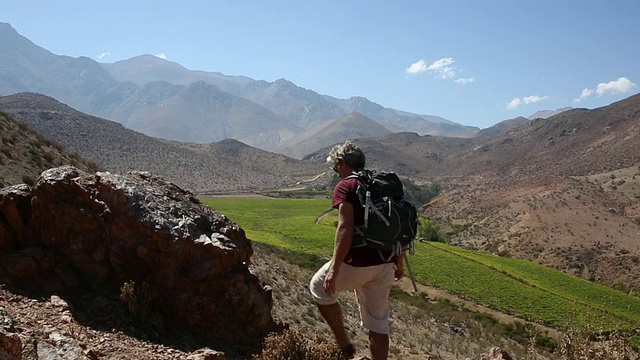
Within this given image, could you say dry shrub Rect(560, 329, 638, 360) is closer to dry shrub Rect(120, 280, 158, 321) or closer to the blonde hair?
the blonde hair

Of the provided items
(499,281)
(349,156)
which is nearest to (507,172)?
(499,281)

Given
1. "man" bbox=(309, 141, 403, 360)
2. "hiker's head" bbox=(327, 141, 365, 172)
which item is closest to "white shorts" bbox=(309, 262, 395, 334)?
"man" bbox=(309, 141, 403, 360)

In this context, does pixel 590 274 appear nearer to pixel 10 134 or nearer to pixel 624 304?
pixel 624 304

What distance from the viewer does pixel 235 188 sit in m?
92.2

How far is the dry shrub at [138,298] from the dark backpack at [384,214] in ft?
10.7

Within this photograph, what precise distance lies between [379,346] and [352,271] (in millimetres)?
866

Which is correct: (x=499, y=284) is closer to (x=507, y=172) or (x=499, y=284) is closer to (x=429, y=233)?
(x=429, y=233)

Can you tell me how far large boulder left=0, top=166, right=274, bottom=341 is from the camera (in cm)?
656

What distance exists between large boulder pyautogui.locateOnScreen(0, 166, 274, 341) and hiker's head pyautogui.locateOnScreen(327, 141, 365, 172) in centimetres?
267

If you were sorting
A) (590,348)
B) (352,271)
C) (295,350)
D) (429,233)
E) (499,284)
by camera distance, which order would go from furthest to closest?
(429,233) → (499,284) → (590,348) → (295,350) → (352,271)

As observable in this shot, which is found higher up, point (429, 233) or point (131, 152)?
point (131, 152)

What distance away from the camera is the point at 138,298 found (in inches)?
250

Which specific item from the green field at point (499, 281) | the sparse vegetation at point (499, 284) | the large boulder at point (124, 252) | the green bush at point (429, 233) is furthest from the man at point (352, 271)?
the green bush at point (429, 233)

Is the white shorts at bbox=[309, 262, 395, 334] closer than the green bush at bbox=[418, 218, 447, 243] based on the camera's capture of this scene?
Yes
